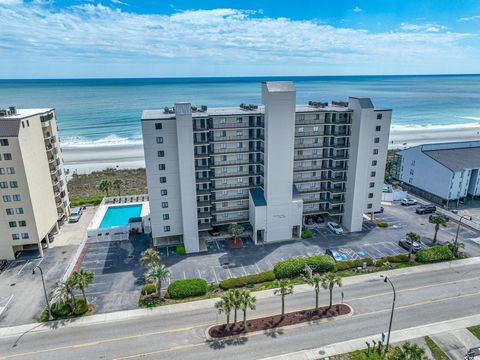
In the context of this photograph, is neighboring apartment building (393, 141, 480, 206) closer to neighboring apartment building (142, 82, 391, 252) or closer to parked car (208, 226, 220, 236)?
neighboring apartment building (142, 82, 391, 252)

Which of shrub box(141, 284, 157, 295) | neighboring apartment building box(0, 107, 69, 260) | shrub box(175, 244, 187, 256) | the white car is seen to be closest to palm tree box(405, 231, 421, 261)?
the white car

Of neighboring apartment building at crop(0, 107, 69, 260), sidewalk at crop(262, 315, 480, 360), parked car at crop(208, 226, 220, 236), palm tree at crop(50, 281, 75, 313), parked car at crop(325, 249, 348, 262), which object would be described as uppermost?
neighboring apartment building at crop(0, 107, 69, 260)

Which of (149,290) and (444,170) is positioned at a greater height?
(444,170)

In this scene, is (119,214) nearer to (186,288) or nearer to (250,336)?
(186,288)

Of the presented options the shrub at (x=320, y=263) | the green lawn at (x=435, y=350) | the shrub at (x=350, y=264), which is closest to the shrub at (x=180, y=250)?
the shrub at (x=320, y=263)

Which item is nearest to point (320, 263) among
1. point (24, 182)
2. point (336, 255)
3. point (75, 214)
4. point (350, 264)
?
point (350, 264)

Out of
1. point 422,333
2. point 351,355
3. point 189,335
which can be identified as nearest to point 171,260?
point 189,335
